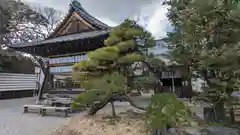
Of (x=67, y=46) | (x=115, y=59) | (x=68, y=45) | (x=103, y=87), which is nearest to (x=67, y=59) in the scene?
(x=67, y=46)

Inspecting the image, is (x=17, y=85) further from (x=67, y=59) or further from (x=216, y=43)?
(x=216, y=43)

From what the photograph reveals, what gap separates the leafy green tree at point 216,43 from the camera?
3807 millimetres

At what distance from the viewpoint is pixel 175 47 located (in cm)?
515

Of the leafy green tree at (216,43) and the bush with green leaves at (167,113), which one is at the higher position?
the leafy green tree at (216,43)

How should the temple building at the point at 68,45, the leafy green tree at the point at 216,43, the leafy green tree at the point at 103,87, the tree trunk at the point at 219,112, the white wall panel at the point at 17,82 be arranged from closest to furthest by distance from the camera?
the leafy green tree at the point at 216,43
the tree trunk at the point at 219,112
the leafy green tree at the point at 103,87
the temple building at the point at 68,45
the white wall panel at the point at 17,82

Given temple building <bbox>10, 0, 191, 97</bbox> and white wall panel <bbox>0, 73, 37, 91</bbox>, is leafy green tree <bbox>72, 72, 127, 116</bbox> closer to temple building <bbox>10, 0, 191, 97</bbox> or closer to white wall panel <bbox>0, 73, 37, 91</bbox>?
temple building <bbox>10, 0, 191, 97</bbox>

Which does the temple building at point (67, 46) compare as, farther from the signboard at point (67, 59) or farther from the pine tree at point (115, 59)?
the pine tree at point (115, 59)

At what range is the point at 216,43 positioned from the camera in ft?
13.4

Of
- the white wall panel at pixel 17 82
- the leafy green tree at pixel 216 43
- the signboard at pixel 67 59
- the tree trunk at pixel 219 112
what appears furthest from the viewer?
the white wall panel at pixel 17 82

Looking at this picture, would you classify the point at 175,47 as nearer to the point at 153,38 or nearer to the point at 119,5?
the point at 153,38

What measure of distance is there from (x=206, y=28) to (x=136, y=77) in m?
3.10

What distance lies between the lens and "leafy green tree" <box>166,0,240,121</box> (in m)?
3.81

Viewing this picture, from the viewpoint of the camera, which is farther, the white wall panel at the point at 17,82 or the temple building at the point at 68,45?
the white wall panel at the point at 17,82

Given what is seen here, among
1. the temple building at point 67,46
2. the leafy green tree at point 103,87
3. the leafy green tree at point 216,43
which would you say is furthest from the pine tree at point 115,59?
the temple building at point 67,46
